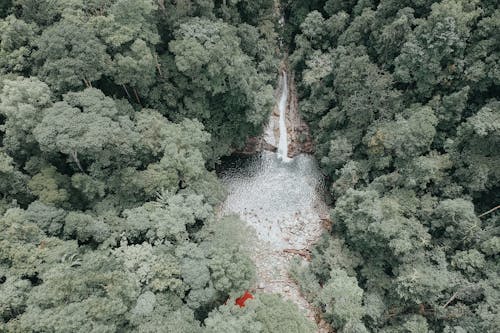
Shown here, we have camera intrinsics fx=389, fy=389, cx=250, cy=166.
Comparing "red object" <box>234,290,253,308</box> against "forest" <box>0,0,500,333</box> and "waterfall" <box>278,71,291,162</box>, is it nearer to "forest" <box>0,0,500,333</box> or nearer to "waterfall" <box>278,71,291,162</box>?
"forest" <box>0,0,500,333</box>

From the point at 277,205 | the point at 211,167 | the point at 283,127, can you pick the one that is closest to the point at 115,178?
the point at 211,167

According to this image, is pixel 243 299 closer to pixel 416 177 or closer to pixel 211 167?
pixel 211 167

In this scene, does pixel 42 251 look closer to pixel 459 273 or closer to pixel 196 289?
pixel 196 289

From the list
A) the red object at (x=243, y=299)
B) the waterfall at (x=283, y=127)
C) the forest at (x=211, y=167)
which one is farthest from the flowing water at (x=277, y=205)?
the red object at (x=243, y=299)

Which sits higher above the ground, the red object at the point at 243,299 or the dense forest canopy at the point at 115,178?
the dense forest canopy at the point at 115,178

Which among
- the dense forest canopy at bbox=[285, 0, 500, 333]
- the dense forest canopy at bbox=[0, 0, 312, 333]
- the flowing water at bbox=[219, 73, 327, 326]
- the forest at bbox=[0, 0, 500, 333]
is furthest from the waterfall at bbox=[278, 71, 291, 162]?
the dense forest canopy at bbox=[0, 0, 312, 333]

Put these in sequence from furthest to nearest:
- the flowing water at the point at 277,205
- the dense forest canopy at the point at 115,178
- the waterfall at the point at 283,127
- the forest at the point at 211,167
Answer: the waterfall at the point at 283,127, the flowing water at the point at 277,205, the forest at the point at 211,167, the dense forest canopy at the point at 115,178

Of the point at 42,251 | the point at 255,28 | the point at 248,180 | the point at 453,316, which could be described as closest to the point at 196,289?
the point at 42,251

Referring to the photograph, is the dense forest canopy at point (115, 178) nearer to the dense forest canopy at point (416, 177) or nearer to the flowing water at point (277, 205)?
the flowing water at point (277, 205)
